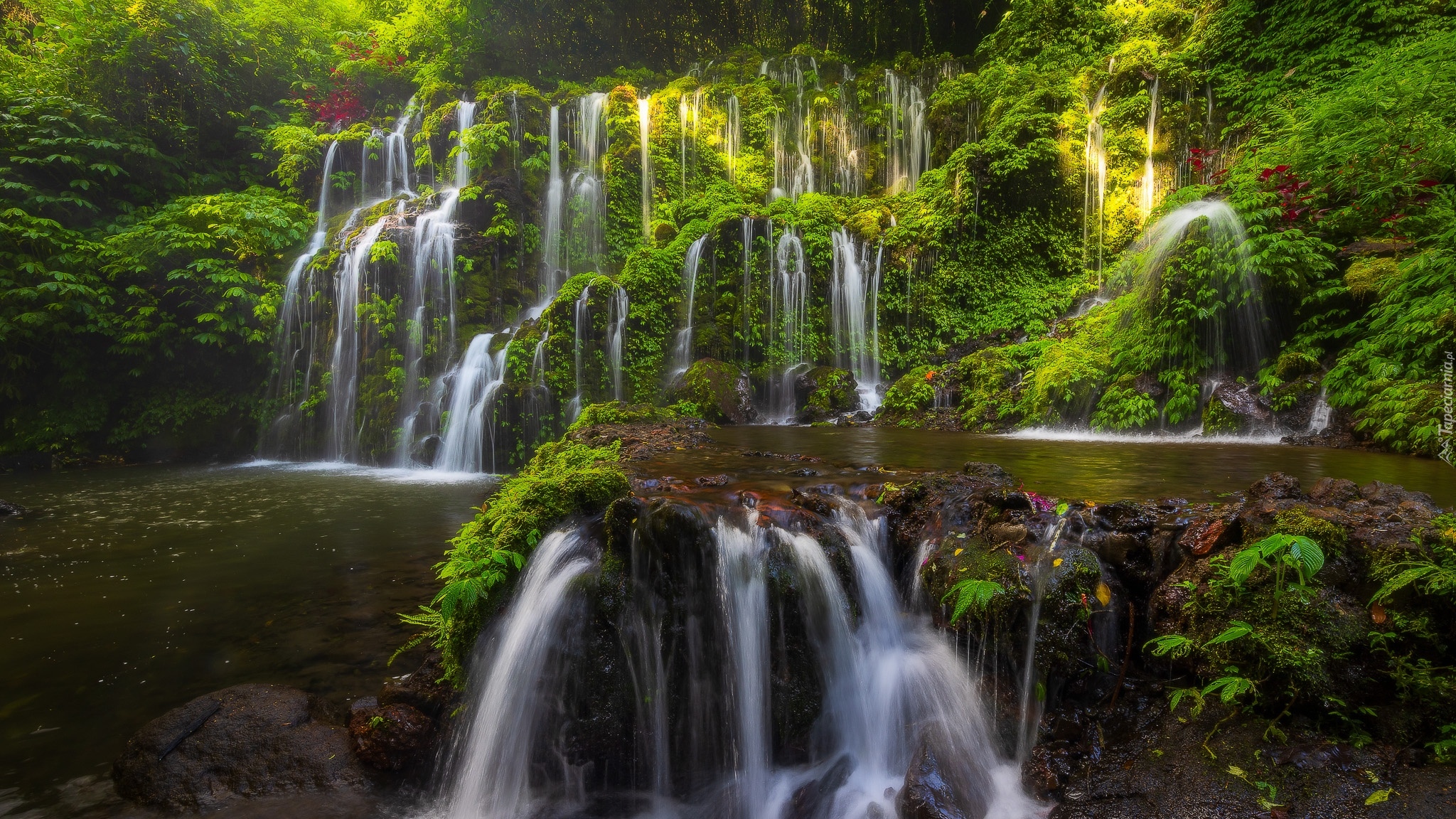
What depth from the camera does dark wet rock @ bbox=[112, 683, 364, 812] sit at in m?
3.14

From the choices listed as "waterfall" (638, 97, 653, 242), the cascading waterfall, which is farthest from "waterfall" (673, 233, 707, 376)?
the cascading waterfall

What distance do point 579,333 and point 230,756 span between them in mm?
Result: 10070

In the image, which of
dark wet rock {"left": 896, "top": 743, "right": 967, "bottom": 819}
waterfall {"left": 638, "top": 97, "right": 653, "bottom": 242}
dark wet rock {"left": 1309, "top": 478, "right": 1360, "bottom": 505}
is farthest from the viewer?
waterfall {"left": 638, "top": 97, "right": 653, "bottom": 242}

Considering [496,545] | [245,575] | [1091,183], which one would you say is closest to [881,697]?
[496,545]

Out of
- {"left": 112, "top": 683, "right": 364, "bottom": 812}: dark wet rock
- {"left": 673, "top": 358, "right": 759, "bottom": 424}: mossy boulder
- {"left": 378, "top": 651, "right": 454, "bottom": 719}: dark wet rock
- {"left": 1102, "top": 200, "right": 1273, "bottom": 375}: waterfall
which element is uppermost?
{"left": 1102, "top": 200, "right": 1273, "bottom": 375}: waterfall

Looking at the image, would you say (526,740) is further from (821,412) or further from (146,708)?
(821,412)

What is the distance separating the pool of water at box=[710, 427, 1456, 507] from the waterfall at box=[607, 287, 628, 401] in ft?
15.2

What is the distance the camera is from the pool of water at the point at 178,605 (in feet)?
12.2

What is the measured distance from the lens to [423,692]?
3.73m

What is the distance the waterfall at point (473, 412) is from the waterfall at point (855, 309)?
765cm

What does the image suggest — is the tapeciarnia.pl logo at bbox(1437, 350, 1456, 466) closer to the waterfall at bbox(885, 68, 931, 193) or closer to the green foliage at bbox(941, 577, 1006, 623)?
the green foliage at bbox(941, 577, 1006, 623)

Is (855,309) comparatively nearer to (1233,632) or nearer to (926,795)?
(1233,632)

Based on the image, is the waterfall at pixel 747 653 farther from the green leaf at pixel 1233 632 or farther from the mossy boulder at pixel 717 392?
the mossy boulder at pixel 717 392

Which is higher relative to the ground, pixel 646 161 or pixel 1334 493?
pixel 646 161
